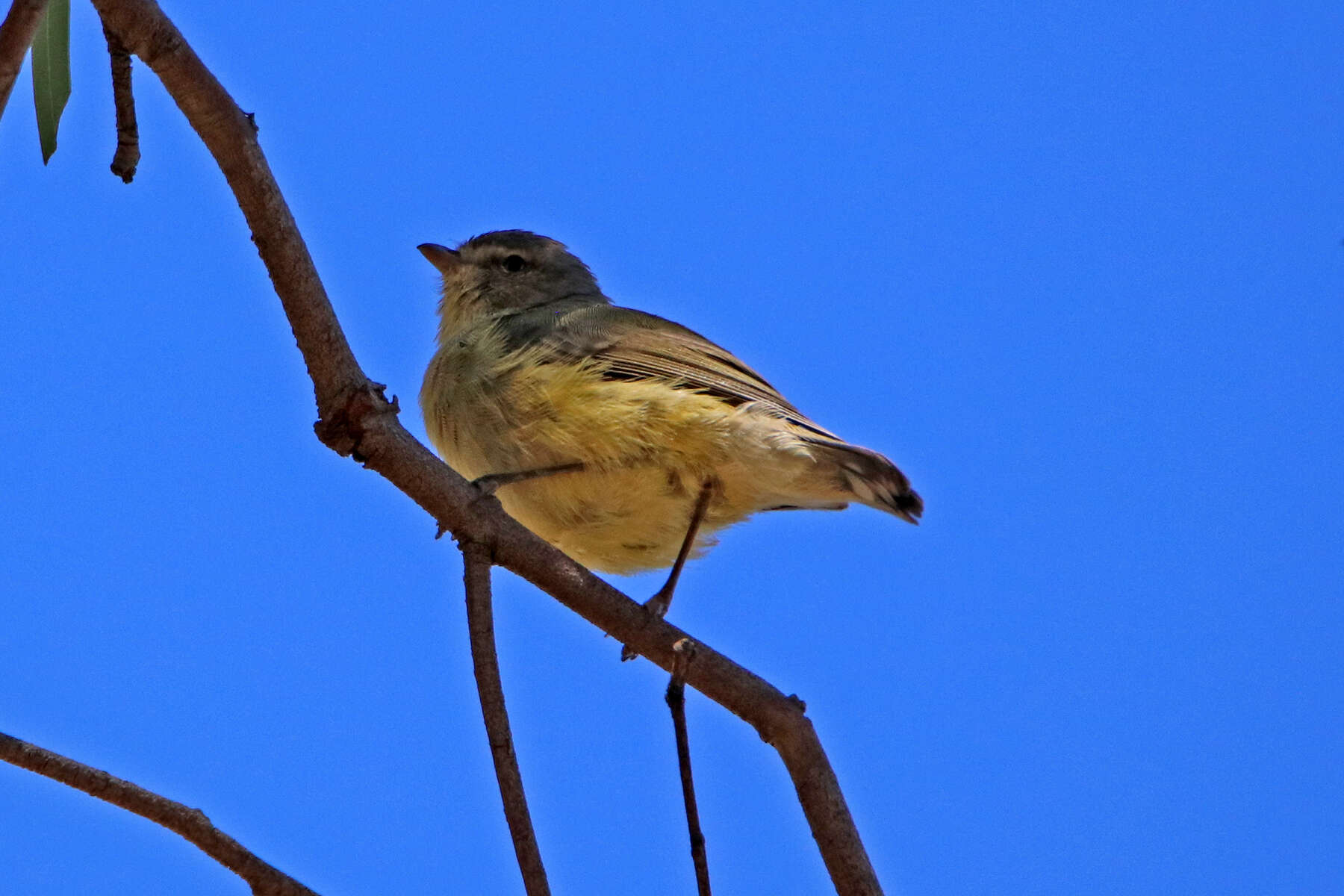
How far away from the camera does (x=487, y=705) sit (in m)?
2.93

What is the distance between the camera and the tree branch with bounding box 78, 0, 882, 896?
300cm

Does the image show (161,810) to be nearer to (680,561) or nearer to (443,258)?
(680,561)

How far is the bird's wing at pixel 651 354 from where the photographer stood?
5.05 m

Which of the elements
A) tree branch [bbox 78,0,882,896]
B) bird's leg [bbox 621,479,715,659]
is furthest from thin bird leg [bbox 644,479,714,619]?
tree branch [bbox 78,0,882,896]

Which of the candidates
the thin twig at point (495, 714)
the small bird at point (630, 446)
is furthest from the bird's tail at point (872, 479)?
the thin twig at point (495, 714)

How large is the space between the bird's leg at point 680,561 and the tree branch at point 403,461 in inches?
8.2

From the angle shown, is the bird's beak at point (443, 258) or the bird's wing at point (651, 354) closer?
the bird's wing at point (651, 354)

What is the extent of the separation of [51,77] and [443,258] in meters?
2.86

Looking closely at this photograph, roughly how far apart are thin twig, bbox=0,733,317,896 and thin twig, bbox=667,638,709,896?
850 millimetres

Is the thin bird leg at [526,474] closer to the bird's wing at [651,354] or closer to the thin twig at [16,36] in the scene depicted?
the bird's wing at [651,354]

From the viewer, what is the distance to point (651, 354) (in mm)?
5199

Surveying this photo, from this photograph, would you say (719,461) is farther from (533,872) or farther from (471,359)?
(533,872)

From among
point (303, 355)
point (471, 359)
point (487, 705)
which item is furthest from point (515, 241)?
point (487, 705)

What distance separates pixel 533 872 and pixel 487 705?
0.38 metres
